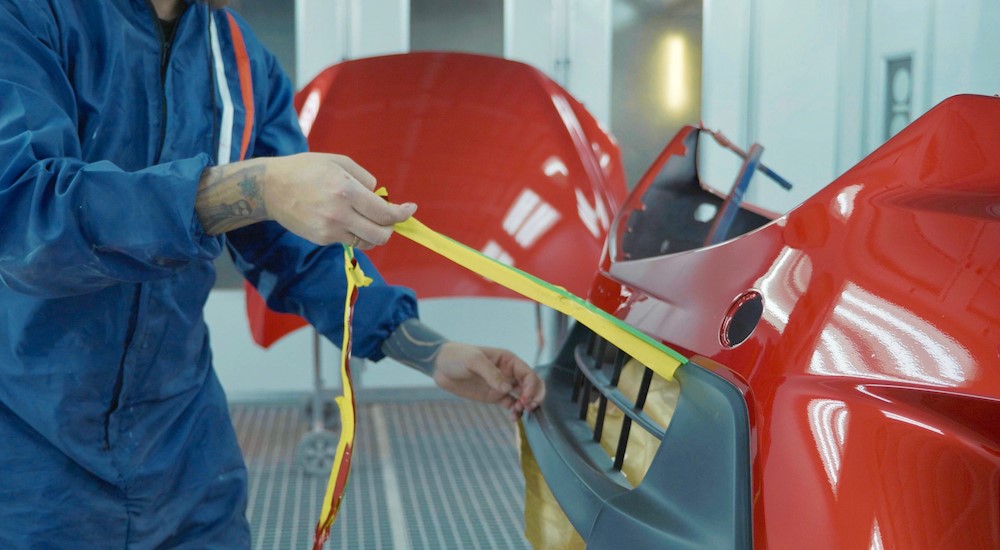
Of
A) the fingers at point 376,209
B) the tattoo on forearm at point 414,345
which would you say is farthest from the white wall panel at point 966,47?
the fingers at point 376,209

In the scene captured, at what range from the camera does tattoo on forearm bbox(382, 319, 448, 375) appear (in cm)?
130

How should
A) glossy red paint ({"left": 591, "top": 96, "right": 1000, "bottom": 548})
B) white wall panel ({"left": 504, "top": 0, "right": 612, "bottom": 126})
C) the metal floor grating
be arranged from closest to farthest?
glossy red paint ({"left": 591, "top": 96, "right": 1000, "bottom": 548}), the metal floor grating, white wall panel ({"left": 504, "top": 0, "right": 612, "bottom": 126})

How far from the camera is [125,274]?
929 mm

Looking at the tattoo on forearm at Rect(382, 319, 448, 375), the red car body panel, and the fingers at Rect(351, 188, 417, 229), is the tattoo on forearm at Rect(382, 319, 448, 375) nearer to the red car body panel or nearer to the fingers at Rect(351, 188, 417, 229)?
the fingers at Rect(351, 188, 417, 229)

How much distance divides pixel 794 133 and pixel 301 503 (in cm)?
268

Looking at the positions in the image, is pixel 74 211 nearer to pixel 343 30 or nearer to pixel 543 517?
pixel 543 517

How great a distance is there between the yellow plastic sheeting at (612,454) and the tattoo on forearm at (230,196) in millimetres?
444

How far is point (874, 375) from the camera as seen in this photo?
637 millimetres

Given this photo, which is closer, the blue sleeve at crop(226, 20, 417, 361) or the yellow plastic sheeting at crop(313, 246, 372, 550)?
the yellow plastic sheeting at crop(313, 246, 372, 550)

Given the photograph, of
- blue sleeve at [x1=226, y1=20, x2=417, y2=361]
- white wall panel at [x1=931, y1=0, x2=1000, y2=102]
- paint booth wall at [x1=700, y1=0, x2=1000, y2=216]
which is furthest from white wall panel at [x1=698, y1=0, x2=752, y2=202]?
blue sleeve at [x1=226, y1=20, x2=417, y2=361]

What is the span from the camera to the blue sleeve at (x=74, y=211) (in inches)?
34.5

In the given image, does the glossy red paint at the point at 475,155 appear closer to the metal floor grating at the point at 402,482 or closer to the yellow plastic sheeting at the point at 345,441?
the metal floor grating at the point at 402,482

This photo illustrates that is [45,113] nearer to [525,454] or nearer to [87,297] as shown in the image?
[87,297]

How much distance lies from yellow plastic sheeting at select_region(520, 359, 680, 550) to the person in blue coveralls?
4.1 inches
